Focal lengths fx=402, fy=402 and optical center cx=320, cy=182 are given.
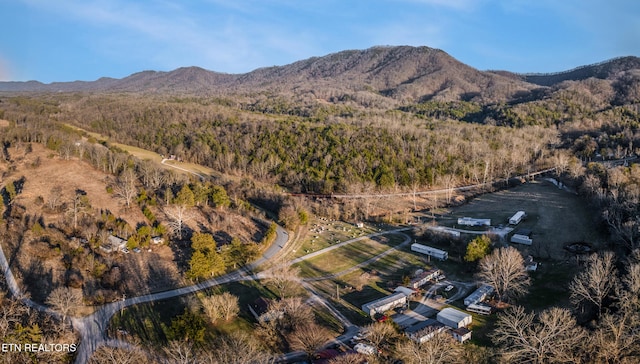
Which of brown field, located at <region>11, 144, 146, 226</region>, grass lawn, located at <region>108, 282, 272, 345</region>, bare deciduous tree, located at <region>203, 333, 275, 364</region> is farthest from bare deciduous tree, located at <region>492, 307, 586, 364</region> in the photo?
brown field, located at <region>11, 144, 146, 226</region>

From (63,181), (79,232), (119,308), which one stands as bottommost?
(119,308)

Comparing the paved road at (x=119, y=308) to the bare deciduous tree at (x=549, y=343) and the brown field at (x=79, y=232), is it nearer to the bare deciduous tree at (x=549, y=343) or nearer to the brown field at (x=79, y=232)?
Result: the brown field at (x=79, y=232)

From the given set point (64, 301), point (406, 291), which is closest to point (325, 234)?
point (406, 291)

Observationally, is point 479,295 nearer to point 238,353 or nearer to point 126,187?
point 238,353

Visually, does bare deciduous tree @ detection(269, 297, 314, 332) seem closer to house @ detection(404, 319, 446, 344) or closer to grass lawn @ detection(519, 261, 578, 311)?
house @ detection(404, 319, 446, 344)

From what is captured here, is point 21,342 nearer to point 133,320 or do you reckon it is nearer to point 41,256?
point 133,320
